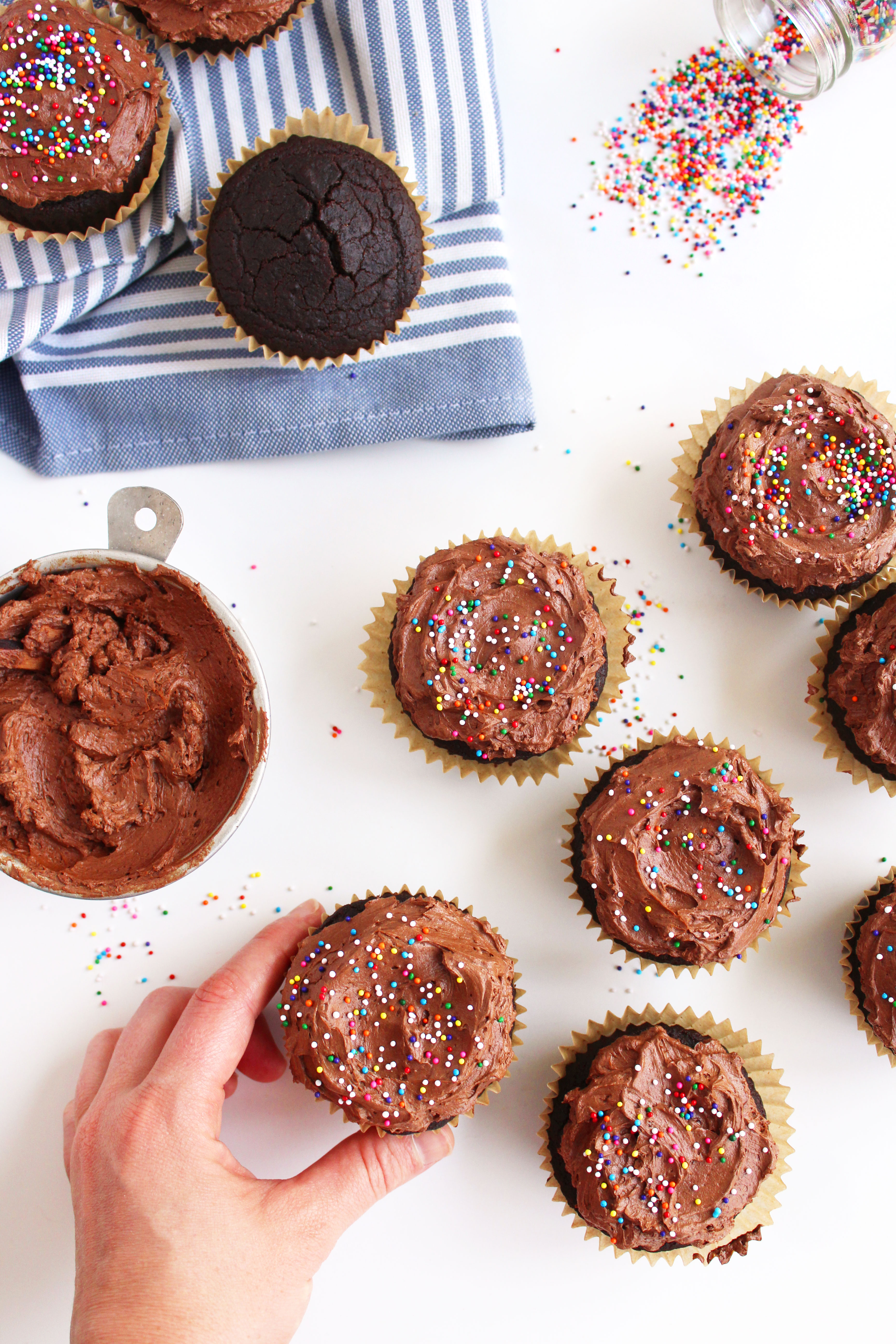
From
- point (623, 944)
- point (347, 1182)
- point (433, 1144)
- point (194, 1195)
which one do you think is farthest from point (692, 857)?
point (194, 1195)

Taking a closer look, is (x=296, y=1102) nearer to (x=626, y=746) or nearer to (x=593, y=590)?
(x=626, y=746)

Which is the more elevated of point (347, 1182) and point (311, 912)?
point (311, 912)

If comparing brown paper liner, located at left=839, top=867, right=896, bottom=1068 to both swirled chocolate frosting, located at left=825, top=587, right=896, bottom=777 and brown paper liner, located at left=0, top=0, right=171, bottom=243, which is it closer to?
swirled chocolate frosting, located at left=825, top=587, right=896, bottom=777

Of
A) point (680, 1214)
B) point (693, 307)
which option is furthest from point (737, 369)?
point (680, 1214)

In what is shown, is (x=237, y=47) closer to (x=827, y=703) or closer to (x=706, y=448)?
(x=706, y=448)

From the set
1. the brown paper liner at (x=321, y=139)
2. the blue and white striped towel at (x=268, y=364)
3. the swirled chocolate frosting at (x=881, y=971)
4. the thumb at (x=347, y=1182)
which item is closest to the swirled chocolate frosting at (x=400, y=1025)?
the thumb at (x=347, y=1182)

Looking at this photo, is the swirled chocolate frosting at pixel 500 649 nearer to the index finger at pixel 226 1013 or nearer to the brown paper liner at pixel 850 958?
the index finger at pixel 226 1013
